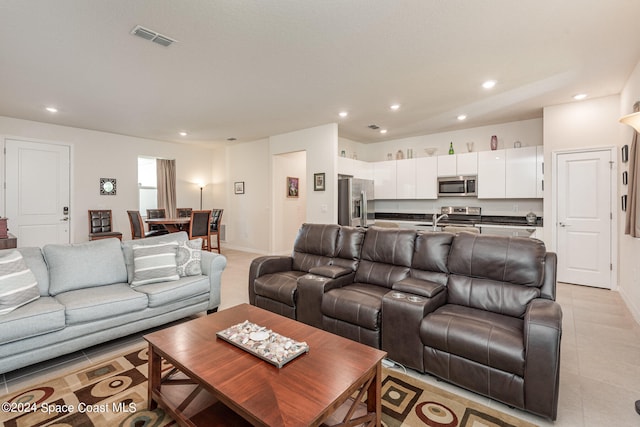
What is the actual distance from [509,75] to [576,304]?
2.90 m

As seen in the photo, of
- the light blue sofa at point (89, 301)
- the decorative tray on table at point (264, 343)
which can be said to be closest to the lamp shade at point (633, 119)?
the decorative tray on table at point (264, 343)

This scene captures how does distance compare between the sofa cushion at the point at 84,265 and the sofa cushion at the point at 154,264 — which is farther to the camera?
the sofa cushion at the point at 154,264

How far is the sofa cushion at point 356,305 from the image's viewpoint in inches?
93.2

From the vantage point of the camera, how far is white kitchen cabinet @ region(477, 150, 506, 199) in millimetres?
5324

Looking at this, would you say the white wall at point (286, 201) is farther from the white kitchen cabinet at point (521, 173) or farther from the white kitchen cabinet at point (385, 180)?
the white kitchen cabinet at point (521, 173)

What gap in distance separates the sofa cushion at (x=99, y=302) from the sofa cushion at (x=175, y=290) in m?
0.07

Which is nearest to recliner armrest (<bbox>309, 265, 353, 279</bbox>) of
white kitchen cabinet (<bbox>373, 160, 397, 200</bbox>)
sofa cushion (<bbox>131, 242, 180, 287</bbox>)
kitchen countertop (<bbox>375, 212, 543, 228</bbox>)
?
sofa cushion (<bbox>131, 242, 180, 287</bbox>)

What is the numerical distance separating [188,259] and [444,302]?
251 centimetres

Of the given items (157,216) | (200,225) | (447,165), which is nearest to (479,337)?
(447,165)

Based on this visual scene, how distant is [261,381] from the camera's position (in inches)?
55.6

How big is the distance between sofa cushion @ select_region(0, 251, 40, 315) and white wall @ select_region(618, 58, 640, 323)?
221 inches

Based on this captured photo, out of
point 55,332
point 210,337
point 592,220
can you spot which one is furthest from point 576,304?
point 55,332

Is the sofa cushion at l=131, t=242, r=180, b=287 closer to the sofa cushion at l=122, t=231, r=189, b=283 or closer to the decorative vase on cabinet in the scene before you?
the sofa cushion at l=122, t=231, r=189, b=283

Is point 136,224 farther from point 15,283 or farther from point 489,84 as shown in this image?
point 489,84
